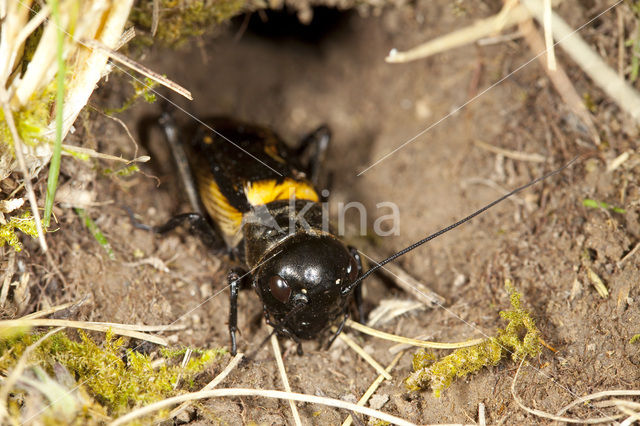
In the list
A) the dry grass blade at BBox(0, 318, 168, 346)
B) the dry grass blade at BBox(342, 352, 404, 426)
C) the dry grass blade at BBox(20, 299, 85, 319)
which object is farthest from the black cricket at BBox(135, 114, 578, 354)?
the dry grass blade at BBox(20, 299, 85, 319)

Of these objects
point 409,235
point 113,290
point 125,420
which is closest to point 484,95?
point 409,235

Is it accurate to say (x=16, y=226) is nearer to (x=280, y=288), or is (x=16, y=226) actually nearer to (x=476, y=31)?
(x=280, y=288)

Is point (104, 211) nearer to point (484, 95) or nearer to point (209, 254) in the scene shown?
point (209, 254)

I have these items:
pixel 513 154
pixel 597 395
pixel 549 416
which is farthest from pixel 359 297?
pixel 513 154

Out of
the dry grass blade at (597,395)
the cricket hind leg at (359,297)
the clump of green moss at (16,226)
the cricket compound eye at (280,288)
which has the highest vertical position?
the clump of green moss at (16,226)

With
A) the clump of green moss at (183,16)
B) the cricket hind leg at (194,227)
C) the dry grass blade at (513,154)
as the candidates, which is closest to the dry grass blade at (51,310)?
the cricket hind leg at (194,227)

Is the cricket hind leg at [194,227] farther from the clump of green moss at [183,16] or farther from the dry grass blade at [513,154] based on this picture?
the dry grass blade at [513,154]

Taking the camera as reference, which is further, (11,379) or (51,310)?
(51,310)
